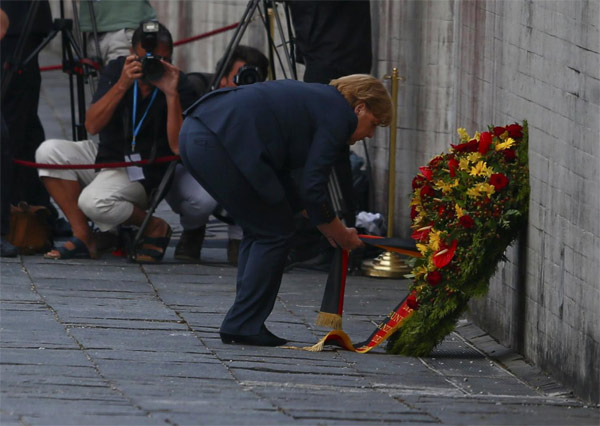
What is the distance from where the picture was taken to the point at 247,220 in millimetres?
6480

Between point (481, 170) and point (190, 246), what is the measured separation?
2.91 metres

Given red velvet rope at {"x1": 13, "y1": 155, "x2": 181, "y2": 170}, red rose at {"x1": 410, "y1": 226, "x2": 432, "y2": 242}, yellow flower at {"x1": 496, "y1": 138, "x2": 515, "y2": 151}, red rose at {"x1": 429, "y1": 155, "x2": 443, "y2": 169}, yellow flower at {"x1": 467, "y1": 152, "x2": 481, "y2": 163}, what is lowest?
red velvet rope at {"x1": 13, "y1": 155, "x2": 181, "y2": 170}

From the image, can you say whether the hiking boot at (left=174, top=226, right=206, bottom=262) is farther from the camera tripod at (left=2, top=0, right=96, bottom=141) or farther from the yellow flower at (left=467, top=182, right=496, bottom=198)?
the yellow flower at (left=467, top=182, right=496, bottom=198)

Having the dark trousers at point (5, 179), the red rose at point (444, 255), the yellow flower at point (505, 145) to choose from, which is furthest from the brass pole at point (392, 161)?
the red rose at point (444, 255)

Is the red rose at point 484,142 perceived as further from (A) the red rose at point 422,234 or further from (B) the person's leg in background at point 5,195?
(B) the person's leg in background at point 5,195

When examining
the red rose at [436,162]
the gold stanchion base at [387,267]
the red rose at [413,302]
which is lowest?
the gold stanchion base at [387,267]

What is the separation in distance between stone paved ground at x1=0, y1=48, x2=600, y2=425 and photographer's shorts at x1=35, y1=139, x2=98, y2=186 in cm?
59

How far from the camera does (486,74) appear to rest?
7.45 metres

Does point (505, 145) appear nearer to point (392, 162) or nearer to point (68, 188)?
point (392, 162)

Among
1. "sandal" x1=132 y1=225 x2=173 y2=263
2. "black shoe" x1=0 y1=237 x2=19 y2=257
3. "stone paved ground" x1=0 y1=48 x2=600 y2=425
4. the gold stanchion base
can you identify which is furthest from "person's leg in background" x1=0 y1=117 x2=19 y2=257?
the gold stanchion base

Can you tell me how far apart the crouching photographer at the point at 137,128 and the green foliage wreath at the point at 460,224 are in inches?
92.6

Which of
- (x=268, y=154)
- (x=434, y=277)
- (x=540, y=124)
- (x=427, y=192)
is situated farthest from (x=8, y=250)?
(x=540, y=124)

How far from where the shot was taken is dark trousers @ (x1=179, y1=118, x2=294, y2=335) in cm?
642

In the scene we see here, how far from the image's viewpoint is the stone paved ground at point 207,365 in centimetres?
514
